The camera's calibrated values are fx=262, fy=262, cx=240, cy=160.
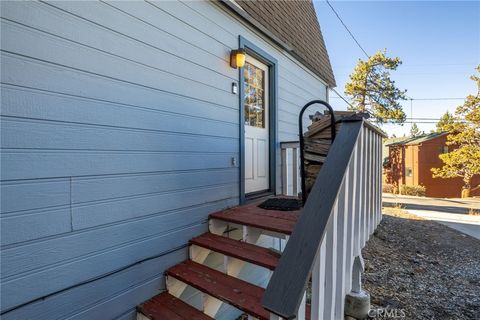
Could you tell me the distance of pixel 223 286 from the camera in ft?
6.64

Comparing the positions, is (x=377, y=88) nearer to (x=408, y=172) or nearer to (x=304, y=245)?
(x=408, y=172)

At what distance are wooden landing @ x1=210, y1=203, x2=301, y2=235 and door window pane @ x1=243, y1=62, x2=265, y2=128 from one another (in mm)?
1322

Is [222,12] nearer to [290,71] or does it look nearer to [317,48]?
[290,71]

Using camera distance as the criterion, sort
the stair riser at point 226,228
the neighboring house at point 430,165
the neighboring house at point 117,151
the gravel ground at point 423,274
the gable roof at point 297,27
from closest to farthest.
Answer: the neighboring house at point 117,151
the stair riser at point 226,228
the gravel ground at point 423,274
the gable roof at point 297,27
the neighboring house at point 430,165

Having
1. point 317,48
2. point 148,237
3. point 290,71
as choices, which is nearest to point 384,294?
point 148,237

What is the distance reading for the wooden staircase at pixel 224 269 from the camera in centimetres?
192

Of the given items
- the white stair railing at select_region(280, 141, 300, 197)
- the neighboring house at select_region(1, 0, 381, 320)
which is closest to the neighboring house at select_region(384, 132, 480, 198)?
the white stair railing at select_region(280, 141, 300, 197)

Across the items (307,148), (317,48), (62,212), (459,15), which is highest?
(459,15)

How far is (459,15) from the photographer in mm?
10734

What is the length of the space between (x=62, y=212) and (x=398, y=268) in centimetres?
415

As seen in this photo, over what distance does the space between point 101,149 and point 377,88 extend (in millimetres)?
18546

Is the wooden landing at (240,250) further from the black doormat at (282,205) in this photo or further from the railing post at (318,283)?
the railing post at (318,283)

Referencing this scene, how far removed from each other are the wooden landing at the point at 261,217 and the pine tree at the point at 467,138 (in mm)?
17637

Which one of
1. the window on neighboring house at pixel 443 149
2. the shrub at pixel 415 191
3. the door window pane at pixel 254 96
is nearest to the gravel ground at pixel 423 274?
the door window pane at pixel 254 96
